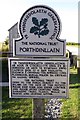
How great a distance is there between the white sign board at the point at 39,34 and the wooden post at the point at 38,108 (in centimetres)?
78

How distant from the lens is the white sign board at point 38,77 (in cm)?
418

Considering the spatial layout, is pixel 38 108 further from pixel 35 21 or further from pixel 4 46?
pixel 4 46

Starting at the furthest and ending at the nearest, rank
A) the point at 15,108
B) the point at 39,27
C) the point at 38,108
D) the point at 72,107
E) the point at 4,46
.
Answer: the point at 4,46 < the point at 72,107 < the point at 15,108 < the point at 38,108 < the point at 39,27

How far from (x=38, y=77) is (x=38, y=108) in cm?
57

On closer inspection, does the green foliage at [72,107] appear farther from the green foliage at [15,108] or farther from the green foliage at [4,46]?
the green foliage at [4,46]

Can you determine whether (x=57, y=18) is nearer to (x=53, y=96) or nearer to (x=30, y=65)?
(x=30, y=65)

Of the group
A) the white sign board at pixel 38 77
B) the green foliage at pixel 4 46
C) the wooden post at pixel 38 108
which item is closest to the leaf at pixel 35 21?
the white sign board at pixel 38 77

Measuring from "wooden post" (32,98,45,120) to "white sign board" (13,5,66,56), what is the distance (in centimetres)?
78

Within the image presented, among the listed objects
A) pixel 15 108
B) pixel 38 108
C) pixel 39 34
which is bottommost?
pixel 15 108

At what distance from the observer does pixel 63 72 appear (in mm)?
4246

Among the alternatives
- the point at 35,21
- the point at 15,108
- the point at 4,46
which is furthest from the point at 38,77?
the point at 4,46

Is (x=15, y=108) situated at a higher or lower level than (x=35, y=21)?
lower

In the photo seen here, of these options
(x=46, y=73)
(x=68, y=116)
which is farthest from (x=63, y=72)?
(x=68, y=116)

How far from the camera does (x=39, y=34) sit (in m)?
4.13
